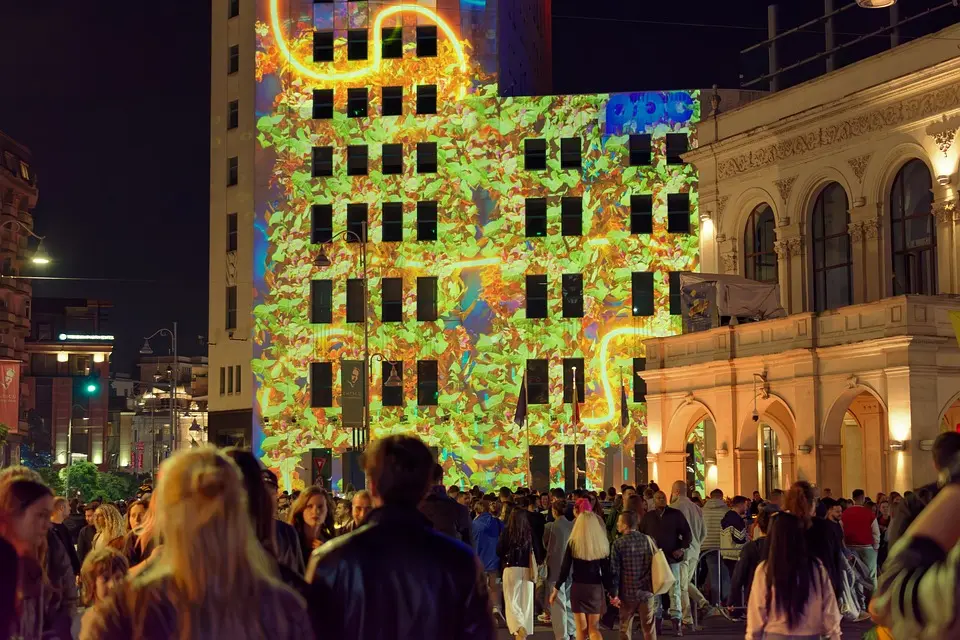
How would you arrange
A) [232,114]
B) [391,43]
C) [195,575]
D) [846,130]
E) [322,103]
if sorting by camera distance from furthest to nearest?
1. [232,114]
2. [391,43]
3. [322,103]
4. [846,130]
5. [195,575]

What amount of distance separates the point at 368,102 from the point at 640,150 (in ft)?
33.3

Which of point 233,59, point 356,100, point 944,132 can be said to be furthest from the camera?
point 233,59

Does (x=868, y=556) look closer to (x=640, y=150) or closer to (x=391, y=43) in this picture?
(x=640, y=150)

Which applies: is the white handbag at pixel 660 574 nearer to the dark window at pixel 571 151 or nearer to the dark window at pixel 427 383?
the dark window at pixel 427 383

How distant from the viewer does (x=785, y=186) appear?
145 feet

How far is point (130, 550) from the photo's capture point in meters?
11.2

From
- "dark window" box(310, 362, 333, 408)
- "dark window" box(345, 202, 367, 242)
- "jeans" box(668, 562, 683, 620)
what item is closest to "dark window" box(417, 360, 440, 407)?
"dark window" box(310, 362, 333, 408)

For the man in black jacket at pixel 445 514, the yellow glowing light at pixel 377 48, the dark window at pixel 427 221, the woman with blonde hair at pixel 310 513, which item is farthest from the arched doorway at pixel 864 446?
the woman with blonde hair at pixel 310 513

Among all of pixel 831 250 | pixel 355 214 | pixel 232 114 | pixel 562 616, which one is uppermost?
pixel 232 114

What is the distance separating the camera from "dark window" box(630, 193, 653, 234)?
189 feet

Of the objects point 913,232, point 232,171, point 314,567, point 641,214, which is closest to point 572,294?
point 641,214

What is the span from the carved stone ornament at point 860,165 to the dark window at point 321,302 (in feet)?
76.0

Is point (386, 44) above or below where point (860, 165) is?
above

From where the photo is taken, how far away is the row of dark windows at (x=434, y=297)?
5734cm
